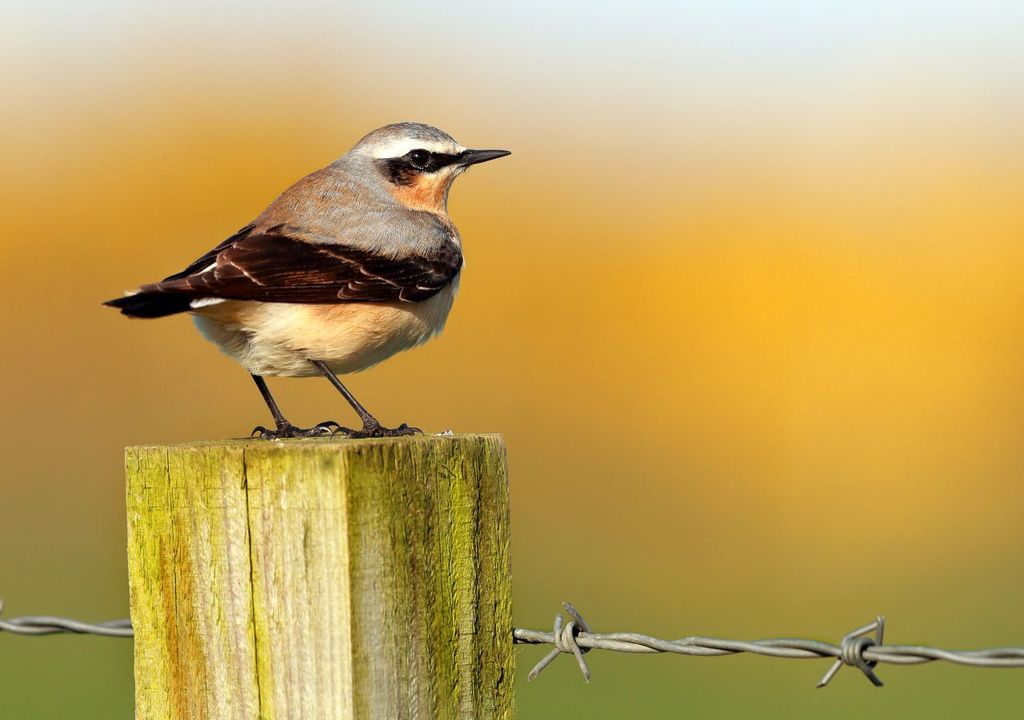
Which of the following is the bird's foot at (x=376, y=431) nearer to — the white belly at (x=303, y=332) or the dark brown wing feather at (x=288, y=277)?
the white belly at (x=303, y=332)

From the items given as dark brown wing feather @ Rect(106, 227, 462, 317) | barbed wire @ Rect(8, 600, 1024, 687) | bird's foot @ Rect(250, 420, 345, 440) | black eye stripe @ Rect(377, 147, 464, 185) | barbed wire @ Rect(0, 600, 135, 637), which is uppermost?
black eye stripe @ Rect(377, 147, 464, 185)

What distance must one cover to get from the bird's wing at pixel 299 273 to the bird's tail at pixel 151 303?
0.03 m

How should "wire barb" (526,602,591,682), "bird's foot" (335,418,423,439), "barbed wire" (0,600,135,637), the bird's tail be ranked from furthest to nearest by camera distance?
1. the bird's tail
2. "bird's foot" (335,418,423,439)
3. "barbed wire" (0,600,135,637)
4. "wire barb" (526,602,591,682)

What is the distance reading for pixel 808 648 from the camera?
331cm

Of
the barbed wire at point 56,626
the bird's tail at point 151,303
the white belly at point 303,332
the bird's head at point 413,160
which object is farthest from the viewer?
the bird's head at point 413,160

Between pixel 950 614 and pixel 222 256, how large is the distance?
10.2 m

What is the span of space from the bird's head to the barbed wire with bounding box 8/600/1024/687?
2979mm

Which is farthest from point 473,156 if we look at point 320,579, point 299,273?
point 320,579

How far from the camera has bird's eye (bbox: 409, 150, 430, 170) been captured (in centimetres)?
633

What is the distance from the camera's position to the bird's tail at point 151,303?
462 cm

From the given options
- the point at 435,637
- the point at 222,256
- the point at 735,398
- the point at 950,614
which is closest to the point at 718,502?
the point at 735,398

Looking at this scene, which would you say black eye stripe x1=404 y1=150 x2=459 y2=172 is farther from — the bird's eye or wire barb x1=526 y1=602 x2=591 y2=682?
wire barb x1=526 y1=602 x2=591 y2=682

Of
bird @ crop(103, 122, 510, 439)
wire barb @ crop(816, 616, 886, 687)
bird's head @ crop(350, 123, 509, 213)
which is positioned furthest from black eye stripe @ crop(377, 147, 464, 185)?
wire barb @ crop(816, 616, 886, 687)

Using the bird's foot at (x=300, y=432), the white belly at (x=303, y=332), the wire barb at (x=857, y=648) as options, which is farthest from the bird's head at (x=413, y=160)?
the wire barb at (x=857, y=648)
